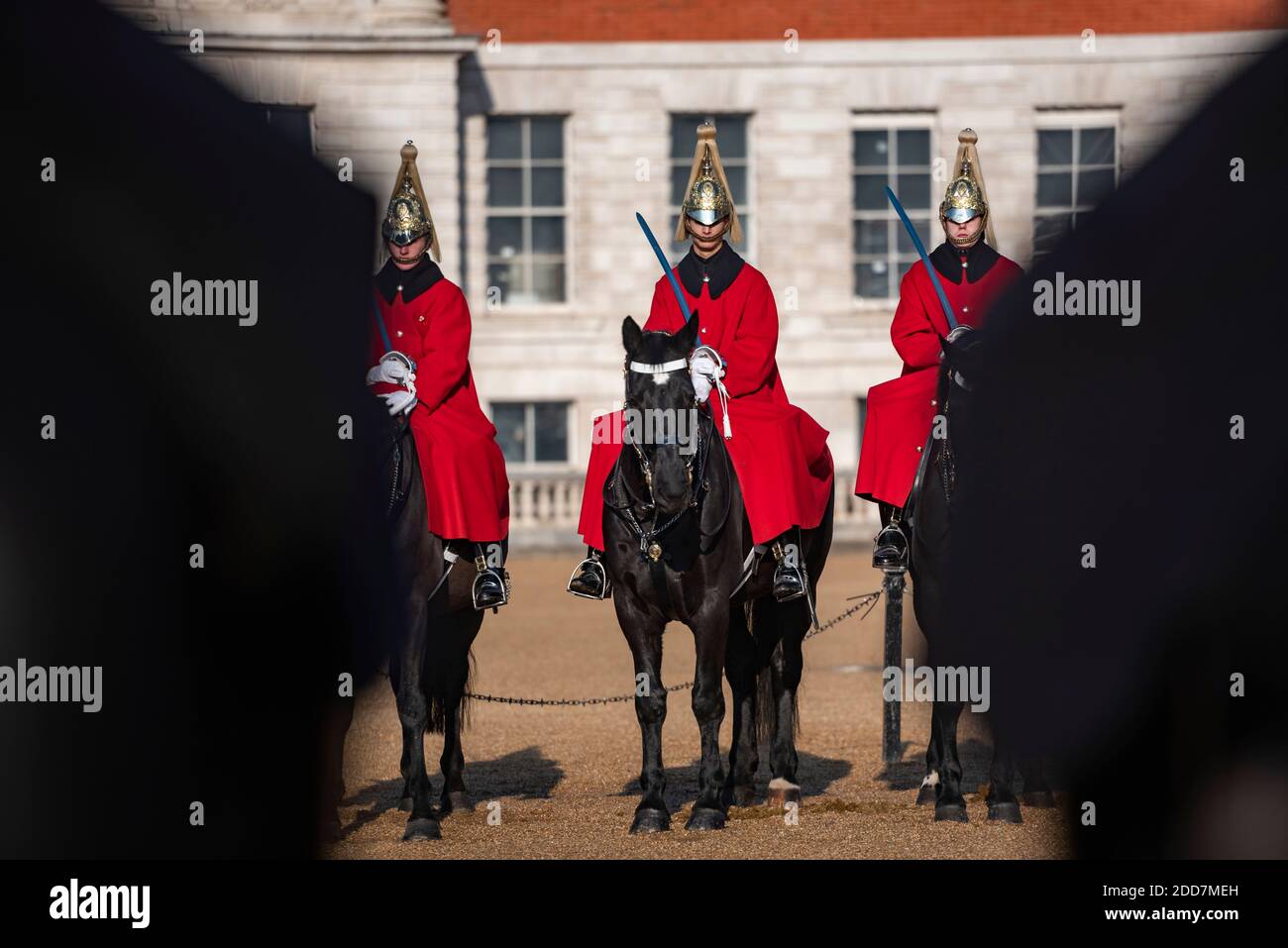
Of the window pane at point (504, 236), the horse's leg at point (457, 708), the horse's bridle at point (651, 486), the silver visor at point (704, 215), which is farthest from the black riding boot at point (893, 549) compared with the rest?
the window pane at point (504, 236)

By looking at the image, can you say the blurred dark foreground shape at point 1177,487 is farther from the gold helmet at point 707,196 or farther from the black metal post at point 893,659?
the black metal post at point 893,659

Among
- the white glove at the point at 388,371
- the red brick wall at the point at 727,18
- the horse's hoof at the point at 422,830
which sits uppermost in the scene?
the red brick wall at the point at 727,18

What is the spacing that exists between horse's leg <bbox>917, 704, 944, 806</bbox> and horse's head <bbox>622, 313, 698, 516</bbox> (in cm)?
155

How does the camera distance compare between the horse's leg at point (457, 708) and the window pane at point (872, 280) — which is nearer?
the horse's leg at point (457, 708)

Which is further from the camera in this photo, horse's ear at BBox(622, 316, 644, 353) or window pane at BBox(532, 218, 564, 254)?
window pane at BBox(532, 218, 564, 254)

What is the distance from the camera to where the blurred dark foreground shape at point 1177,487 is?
3.13m

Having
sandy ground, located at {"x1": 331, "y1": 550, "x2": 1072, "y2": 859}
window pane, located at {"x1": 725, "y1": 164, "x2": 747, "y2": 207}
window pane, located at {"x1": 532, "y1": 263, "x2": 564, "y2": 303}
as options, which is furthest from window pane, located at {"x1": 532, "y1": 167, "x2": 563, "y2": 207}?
sandy ground, located at {"x1": 331, "y1": 550, "x2": 1072, "y2": 859}

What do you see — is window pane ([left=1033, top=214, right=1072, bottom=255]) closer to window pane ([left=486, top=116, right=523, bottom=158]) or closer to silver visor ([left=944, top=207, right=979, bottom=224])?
silver visor ([left=944, top=207, right=979, bottom=224])

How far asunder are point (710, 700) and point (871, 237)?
20.4 meters

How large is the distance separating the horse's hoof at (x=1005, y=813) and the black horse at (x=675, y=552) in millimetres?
1017

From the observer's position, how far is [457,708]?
30.7 feet

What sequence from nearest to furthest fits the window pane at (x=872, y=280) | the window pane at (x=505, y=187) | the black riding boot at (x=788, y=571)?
the black riding boot at (x=788, y=571)
the window pane at (x=505, y=187)
the window pane at (x=872, y=280)

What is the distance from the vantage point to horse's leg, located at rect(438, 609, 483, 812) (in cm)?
924
